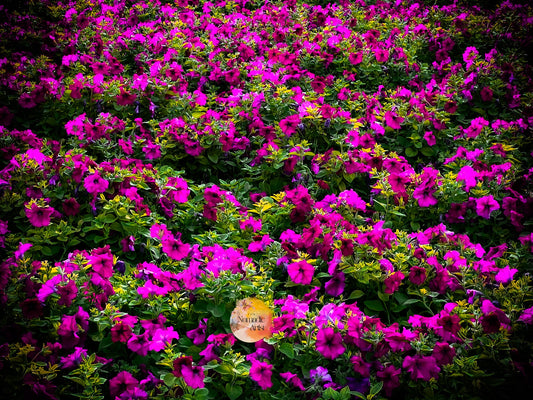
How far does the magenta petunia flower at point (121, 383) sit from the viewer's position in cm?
187

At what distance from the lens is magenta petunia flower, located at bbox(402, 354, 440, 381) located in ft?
6.40

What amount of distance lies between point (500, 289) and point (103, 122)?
9.37ft

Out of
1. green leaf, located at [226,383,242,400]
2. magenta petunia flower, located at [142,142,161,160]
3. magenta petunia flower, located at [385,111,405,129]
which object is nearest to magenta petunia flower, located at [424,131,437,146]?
magenta petunia flower, located at [385,111,405,129]

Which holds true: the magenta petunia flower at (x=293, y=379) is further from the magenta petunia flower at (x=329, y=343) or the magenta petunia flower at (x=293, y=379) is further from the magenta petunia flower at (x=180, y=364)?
the magenta petunia flower at (x=180, y=364)

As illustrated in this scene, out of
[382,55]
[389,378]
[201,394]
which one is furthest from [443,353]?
[382,55]

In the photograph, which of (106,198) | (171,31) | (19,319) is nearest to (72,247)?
(106,198)

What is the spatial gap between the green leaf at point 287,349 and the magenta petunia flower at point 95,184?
4.77 ft

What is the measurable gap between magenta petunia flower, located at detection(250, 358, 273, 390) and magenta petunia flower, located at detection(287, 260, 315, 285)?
0.58 m

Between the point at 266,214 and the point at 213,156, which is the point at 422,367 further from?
the point at 213,156

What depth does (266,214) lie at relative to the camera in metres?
2.96

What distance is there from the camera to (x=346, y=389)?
189cm

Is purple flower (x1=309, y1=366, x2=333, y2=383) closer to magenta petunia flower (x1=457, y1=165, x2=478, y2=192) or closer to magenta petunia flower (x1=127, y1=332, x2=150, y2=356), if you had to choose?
magenta petunia flower (x1=127, y1=332, x2=150, y2=356)

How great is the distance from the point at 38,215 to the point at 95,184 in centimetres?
36

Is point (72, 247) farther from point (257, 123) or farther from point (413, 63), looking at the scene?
point (413, 63)
